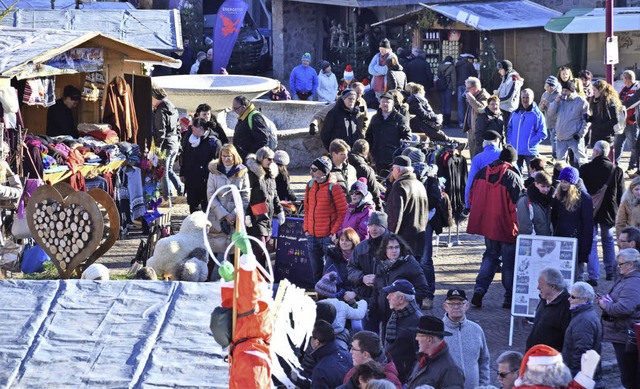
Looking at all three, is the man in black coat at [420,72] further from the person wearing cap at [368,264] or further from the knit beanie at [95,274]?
the knit beanie at [95,274]

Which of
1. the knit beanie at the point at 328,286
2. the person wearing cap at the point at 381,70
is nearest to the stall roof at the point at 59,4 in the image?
the person wearing cap at the point at 381,70

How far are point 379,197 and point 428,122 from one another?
408 cm

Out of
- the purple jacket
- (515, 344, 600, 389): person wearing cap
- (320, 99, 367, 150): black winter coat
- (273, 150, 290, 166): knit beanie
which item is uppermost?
(320, 99, 367, 150): black winter coat

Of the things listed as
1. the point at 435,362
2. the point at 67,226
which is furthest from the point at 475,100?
the point at 435,362

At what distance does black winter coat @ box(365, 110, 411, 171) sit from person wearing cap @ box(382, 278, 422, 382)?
A: 21.9 feet

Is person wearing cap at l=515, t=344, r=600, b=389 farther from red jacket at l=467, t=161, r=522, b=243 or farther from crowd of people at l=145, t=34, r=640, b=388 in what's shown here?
red jacket at l=467, t=161, r=522, b=243

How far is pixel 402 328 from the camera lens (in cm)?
1014

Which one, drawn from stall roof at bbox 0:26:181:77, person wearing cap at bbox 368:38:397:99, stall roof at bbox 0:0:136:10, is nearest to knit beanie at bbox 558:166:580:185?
stall roof at bbox 0:26:181:77

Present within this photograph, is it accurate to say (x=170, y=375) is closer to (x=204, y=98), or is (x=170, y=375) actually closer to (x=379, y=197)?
(x=379, y=197)

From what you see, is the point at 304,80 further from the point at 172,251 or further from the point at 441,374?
the point at 441,374

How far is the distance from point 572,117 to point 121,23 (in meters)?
6.87

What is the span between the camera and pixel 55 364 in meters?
8.23

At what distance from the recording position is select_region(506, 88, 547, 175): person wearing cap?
18156 millimetres

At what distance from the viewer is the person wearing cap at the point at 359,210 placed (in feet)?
42.2
